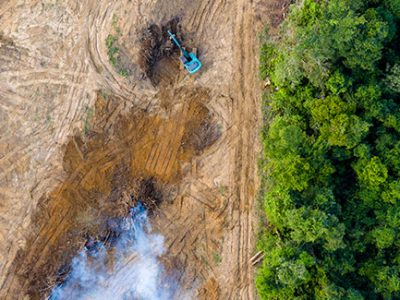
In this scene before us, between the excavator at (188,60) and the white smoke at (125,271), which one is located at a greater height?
the excavator at (188,60)

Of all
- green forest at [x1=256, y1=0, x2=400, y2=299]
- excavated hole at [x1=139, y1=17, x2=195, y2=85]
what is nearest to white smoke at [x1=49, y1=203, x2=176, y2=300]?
green forest at [x1=256, y1=0, x2=400, y2=299]

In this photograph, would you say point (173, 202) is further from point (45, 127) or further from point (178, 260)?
point (45, 127)

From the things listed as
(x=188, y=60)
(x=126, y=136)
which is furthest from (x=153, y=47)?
(x=126, y=136)

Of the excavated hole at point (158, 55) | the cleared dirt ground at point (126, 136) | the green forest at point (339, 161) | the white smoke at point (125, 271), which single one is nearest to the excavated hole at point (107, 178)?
the cleared dirt ground at point (126, 136)

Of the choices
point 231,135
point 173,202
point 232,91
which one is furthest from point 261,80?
point 173,202

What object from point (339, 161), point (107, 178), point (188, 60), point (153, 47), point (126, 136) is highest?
point (153, 47)

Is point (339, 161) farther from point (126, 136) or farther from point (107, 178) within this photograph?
point (107, 178)

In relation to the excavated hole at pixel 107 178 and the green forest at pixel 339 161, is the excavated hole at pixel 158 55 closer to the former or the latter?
the excavated hole at pixel 107 178
